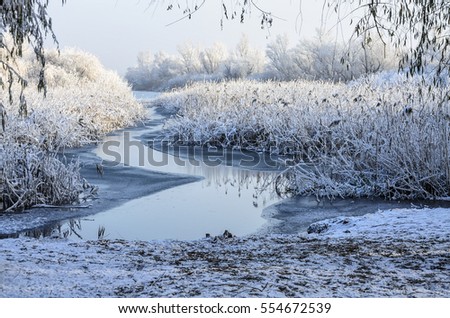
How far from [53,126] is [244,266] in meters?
10.4

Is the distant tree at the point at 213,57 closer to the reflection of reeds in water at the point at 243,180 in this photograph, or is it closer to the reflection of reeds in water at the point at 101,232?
the reflection of reeds in water at the point at 243,180

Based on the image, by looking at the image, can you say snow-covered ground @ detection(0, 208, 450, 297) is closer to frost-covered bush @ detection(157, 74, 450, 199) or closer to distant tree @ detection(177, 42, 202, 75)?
frost-covered bush @ detection(157, 74, 450, 199)

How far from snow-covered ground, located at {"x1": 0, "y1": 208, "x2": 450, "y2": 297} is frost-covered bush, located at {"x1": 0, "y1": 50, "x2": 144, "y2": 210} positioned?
1164 mm

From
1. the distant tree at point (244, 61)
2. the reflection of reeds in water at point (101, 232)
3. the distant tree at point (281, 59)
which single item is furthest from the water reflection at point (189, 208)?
the distant tree at point (244, 61)

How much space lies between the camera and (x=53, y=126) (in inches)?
535

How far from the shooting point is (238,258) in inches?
175

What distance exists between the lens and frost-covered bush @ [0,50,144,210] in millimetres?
7535

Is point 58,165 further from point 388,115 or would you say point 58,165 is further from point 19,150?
point 388,115

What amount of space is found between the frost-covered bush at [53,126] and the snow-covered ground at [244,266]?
3.82ft

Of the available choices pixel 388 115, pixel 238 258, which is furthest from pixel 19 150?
pixel 388 115

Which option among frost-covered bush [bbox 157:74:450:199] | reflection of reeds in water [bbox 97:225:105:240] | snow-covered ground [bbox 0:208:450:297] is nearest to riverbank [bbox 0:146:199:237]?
reflection of reeds in water [bbox 97:225:105:240]

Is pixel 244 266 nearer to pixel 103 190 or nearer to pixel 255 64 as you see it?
pixel 103 190

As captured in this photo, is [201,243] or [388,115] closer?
[201,243]
